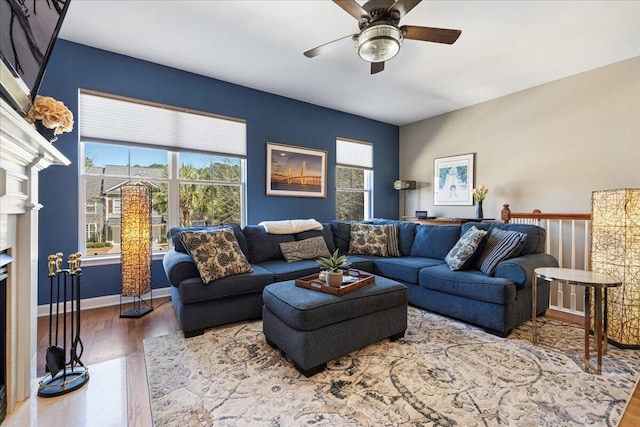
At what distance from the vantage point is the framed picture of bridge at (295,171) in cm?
429

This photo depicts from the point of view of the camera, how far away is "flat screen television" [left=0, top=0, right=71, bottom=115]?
1112mm

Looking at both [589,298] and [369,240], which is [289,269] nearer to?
[369,240]

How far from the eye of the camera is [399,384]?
1.74 meters

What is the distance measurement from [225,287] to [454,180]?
4.16m

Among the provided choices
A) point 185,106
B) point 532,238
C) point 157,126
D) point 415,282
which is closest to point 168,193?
point 157,126

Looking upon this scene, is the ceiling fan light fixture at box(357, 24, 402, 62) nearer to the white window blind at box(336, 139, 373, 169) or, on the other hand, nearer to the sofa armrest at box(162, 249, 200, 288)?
the sofa armrest at box(162, 249, 200, 288)

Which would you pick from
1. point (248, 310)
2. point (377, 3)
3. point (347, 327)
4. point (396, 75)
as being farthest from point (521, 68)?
point (248, 310)

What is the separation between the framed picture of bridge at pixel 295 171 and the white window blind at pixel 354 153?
0.41 metres

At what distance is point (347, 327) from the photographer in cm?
199

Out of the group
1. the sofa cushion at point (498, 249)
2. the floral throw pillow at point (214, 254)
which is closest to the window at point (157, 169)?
the floral throw pillow at point (214, 254)

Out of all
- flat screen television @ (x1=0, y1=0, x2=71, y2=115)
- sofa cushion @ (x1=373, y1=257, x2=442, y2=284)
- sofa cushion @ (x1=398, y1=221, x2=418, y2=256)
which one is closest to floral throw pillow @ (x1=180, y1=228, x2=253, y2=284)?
flat screen television @ (x1=0, y1=0, x2=71, y2=115)

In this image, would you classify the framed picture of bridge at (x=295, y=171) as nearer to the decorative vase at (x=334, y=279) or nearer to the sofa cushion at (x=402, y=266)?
the sofa cushion at (x=402, y=266)

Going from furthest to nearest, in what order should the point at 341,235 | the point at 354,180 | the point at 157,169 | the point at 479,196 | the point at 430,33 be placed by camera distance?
the point at 354,180
the point at 479,196
the point at 341,235
the point at 157,169
the point at 430,33

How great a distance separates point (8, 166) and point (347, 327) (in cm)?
207
